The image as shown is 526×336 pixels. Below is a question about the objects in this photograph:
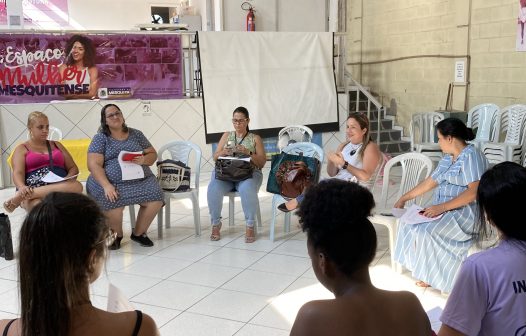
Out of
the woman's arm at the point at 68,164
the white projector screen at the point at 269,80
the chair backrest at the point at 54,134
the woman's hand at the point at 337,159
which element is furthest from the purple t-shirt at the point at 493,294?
the white projector screen at the point at 269,80

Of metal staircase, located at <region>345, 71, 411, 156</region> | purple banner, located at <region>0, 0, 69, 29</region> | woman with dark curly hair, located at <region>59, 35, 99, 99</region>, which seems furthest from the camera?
purple banner, located at <region>0, 0, 69, 29</region>

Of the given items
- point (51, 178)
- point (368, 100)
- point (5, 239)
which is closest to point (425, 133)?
point (368, 100)

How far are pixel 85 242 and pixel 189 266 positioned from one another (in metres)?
2.84

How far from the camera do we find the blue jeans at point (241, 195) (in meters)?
4.47

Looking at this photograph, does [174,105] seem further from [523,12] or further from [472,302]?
[472,302]

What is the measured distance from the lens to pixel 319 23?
416 inches

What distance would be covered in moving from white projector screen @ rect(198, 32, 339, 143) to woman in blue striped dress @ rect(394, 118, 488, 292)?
13.7ft

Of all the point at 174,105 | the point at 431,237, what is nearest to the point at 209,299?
the point at 431,237

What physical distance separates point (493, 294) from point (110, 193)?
3265 mm

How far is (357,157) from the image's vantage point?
4.28 m

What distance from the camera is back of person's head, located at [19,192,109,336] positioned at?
1127 mm

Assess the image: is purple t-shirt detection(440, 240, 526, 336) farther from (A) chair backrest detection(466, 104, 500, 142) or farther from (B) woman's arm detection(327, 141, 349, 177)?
(A) chair backrest detection(466, 104, 500, 142)

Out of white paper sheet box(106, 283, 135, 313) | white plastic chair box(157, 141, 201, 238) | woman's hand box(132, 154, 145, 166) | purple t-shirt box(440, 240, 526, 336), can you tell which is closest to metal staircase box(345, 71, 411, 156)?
white plastic chair box(157, 141, 201, 238)

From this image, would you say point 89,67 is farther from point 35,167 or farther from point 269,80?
point 35,167
